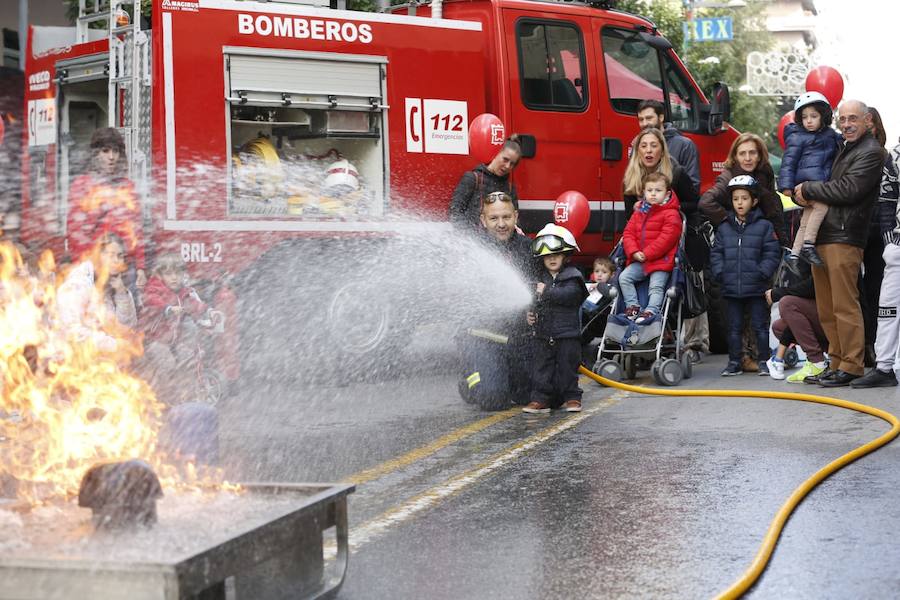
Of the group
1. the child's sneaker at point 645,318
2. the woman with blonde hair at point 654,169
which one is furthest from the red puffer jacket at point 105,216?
the woman with blonde hair at point 654,169

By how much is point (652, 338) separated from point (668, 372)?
36cm

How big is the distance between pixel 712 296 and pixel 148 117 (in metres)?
5.67

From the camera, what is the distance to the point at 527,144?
38.2 feet

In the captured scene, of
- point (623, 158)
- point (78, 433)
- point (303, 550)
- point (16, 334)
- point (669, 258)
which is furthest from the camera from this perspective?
point (623, 158)

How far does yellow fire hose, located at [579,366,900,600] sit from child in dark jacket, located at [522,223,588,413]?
1.07 m

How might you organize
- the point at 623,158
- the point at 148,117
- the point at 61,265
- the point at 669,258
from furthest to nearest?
the point at 623,158 → the point at 669,258 → the point at 148,117 → the point at 61,265

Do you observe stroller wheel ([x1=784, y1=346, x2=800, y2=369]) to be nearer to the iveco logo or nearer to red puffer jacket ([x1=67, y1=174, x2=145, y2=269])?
red puffer jacket ([x1=67, y1=174, x2=145, y2=269])

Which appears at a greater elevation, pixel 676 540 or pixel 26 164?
pixel 26 164

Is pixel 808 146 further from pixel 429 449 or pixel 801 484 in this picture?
pixel 801 484

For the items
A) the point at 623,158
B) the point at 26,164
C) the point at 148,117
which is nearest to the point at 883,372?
the point at 623,158

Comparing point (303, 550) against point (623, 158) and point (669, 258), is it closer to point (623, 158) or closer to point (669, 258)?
point (669, 258)

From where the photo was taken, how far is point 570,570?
4859 mm

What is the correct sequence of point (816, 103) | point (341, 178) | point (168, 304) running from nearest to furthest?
point (168, 304), point (816, 103), point (341, 178)

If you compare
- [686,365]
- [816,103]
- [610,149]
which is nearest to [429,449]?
[686,365]
